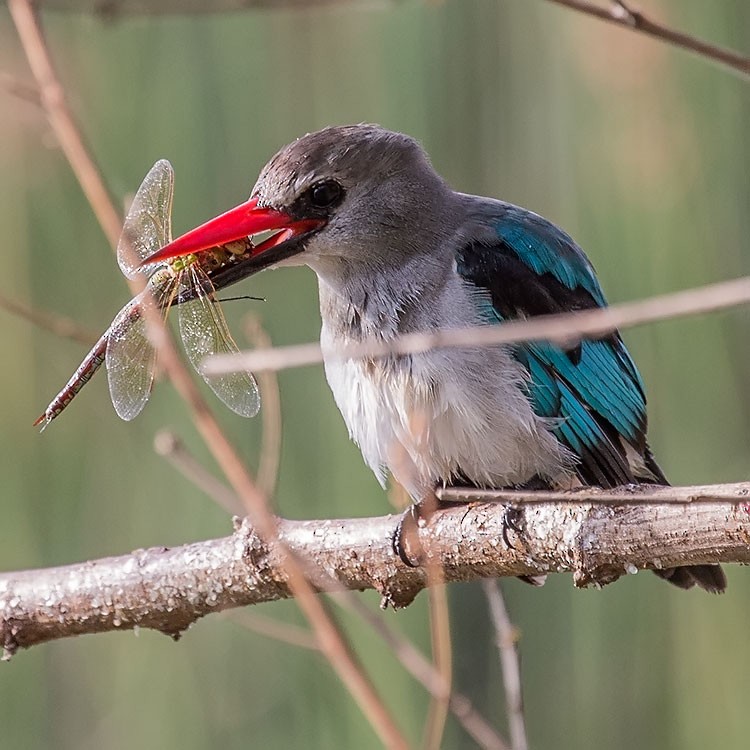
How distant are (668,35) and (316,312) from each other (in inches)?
54.3

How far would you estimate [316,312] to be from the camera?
2457 millimetres

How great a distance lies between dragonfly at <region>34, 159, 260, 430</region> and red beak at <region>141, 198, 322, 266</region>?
0.03m

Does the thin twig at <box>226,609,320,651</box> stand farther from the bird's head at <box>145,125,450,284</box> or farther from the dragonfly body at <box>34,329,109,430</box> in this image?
the bird's head at <box>145,125,450,284</box>

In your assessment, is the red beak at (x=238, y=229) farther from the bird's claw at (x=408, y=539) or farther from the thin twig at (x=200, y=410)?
the thin twig at (x=200, y=410)

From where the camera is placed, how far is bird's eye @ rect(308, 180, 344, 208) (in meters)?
1.83

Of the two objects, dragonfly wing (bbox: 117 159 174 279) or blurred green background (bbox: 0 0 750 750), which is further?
blurred green background (bbox: 0 0 750 750)

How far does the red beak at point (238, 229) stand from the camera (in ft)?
5.21

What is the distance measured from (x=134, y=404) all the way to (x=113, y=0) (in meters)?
0.81

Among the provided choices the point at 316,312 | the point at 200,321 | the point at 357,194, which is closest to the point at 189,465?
the point at 200,321

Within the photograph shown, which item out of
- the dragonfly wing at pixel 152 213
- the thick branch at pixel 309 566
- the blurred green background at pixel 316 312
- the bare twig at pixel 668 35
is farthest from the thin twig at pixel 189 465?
the blurred green background at pixel 316 312

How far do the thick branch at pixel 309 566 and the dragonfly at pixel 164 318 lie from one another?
7.4 inches

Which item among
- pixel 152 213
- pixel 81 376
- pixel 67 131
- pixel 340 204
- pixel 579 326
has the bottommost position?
pixel 579 326

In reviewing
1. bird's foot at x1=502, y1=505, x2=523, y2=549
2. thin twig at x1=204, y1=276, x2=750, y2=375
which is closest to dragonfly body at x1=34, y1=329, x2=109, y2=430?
bird's foot at x1=502, y1=505, x2=523, y2=549

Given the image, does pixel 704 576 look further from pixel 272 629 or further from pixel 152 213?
pixel 152 213
